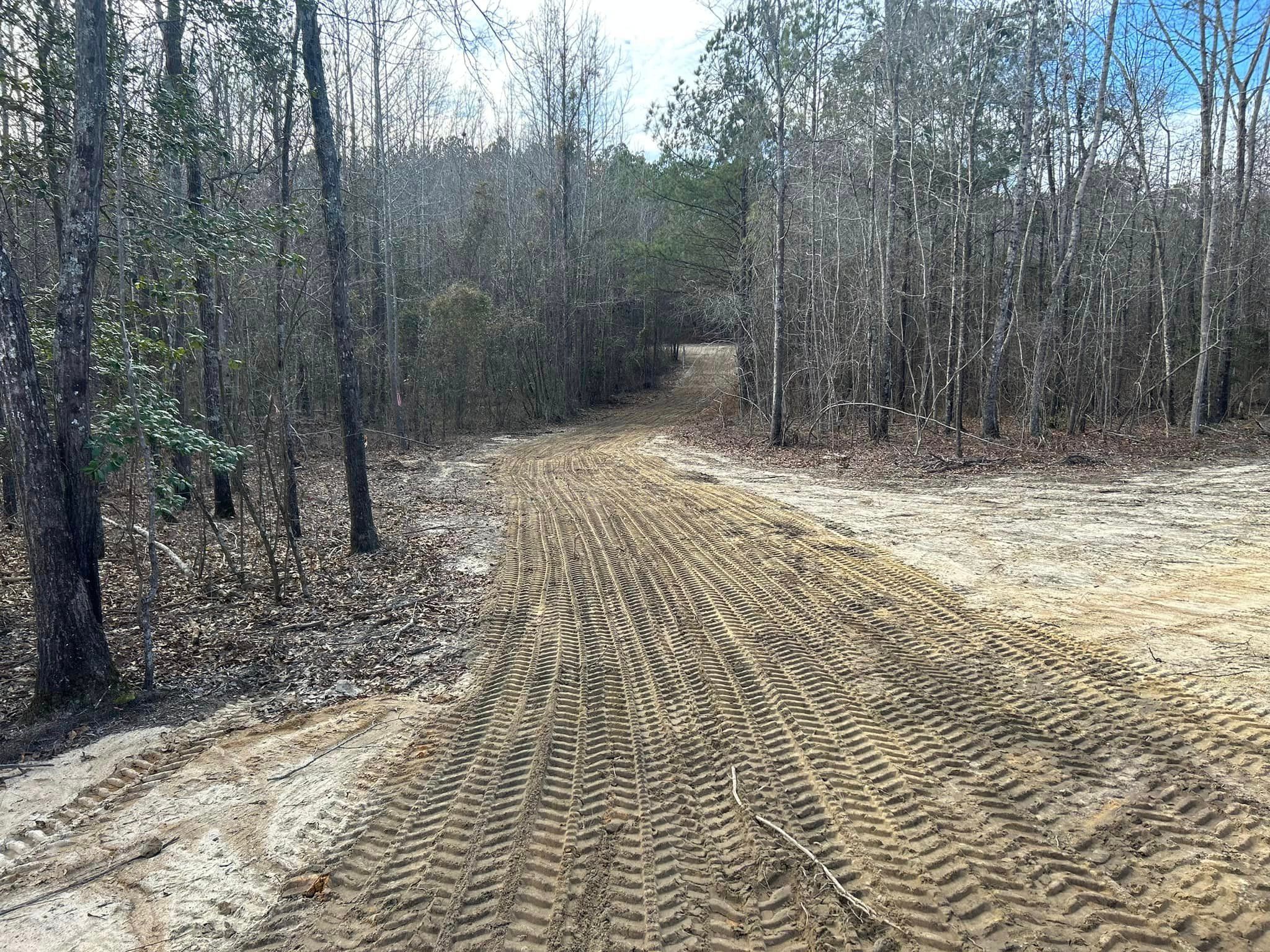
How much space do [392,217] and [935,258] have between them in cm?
1446

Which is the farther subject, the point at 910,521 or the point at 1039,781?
the point at 910,521

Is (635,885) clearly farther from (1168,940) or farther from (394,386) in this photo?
(394,386)

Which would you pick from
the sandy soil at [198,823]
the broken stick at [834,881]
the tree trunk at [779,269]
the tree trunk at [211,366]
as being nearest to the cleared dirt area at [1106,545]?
the broken stick at [834,881]

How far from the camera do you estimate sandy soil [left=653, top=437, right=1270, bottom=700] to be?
488 cm

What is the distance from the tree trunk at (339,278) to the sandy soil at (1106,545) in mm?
5891

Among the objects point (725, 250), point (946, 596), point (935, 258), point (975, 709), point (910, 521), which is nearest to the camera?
point (975, 709)

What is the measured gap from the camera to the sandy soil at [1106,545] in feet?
16.0

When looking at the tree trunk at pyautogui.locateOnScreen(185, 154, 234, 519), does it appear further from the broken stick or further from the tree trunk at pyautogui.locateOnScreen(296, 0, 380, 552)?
the broken stick

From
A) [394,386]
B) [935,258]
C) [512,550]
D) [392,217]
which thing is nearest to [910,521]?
[512,550]

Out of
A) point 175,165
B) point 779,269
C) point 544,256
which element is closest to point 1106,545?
point 779,269

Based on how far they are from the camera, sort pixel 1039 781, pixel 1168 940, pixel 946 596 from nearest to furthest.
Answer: pixel 1168 940, pixel 1039 781, pixel 946 596

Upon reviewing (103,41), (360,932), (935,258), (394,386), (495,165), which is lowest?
(360,932)

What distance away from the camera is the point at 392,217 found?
723 inches

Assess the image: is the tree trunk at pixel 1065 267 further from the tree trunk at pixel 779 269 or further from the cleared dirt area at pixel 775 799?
the cleared dirt area at pixel 775 799
